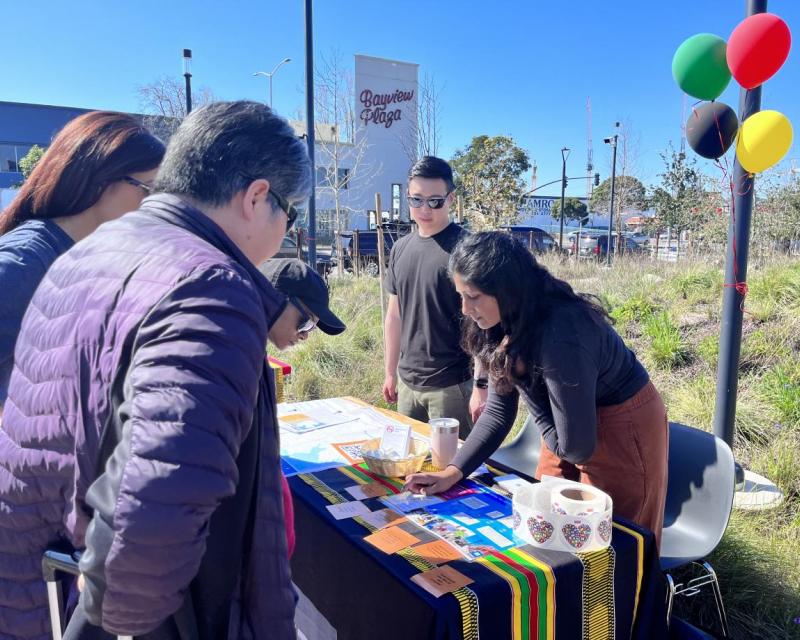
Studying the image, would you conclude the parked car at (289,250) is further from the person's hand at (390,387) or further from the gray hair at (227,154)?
the gray hair at (227,154)

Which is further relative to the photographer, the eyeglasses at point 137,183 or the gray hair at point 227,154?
the eyeglasses at point 137,183

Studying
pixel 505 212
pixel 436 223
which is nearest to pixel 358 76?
pixel 505 212

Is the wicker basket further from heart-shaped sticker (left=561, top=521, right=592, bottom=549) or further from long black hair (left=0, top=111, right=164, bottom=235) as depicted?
long black hair (left=0, top=111, right=164, bottom=235)

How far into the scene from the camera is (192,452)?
2.49 ft

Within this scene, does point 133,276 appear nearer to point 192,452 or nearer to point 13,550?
point 192,452

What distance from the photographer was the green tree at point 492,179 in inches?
576

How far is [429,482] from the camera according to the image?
1.82m

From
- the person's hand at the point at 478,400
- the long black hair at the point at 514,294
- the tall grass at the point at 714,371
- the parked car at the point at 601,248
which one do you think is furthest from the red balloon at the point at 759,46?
the parked car at the point at 601,248

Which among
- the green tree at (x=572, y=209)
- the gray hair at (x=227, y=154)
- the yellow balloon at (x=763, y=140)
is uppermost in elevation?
the green tree at (x=572, y=209)

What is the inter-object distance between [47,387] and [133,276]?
0.88 feet

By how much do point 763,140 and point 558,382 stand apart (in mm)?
1795

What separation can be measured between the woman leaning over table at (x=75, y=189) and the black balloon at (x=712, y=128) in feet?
8.27

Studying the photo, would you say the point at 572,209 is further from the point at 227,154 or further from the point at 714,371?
the point at 227,154

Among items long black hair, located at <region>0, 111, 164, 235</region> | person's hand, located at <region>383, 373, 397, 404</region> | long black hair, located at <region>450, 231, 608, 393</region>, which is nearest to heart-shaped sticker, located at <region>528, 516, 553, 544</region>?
long black hair, located at <region>450, 231, 608, 393</region>
